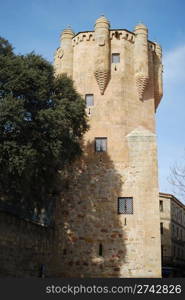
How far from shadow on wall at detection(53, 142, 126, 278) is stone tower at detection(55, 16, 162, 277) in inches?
2.3

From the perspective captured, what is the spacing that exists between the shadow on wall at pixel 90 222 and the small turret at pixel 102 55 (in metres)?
4.49

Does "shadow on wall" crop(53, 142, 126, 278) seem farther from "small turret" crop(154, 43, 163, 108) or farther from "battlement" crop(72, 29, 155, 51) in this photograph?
"battlement" crop(72, 29, 155, 51)

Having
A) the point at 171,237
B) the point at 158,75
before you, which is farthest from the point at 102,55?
the point at 171,237

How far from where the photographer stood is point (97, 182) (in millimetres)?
24641

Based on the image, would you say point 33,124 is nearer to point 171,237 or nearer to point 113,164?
point 113,164

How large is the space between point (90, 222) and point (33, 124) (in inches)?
305

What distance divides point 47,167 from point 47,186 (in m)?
1.90

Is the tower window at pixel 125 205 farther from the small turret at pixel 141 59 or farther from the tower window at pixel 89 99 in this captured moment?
the small turret at pixel 141 59

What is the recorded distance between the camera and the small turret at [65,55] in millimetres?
27469

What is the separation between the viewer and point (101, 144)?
2539cm

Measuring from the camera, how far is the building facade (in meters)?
45.2

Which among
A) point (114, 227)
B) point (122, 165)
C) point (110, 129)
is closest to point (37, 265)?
point (114, 227)

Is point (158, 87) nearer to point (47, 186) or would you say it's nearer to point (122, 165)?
point (122, 165)

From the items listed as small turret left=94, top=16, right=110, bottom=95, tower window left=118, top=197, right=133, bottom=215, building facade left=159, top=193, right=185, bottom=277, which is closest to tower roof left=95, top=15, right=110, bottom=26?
small turret left=94, top=16, right=110, bottom=95
